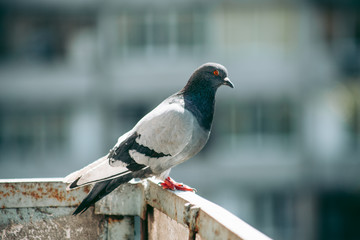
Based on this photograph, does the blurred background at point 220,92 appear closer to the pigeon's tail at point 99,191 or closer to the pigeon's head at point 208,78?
the pigeon's head at point 208,78

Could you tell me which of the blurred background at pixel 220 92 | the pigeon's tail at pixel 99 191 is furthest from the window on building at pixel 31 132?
the pigeon's tail at pixel 99 191

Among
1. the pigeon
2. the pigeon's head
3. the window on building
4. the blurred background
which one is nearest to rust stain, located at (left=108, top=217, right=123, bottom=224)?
the pigeon

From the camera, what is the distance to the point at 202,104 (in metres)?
3.78

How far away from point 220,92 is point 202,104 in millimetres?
11724

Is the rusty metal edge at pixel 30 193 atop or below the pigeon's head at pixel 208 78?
below

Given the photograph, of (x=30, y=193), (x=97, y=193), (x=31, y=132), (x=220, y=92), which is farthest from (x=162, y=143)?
(x=31, y=132)

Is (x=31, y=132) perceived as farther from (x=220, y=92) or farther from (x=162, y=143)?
(x=162, y=143)

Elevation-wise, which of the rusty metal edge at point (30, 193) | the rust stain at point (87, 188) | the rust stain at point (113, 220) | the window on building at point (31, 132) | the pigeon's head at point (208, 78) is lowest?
the window on building at point (31, 132)

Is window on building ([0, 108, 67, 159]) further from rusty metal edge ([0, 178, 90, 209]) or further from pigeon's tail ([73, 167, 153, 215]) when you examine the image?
rusty metal edge ([0, 178, 90, 209])

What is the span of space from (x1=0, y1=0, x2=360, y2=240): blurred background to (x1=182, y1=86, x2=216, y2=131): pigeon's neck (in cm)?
1167

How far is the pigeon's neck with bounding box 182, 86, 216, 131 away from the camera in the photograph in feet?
12.0

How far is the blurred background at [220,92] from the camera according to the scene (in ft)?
51.5

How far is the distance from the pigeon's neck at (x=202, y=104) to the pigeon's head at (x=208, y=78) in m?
0.04

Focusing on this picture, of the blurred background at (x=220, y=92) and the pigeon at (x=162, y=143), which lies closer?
the pigeon at (x=162, y=143)
